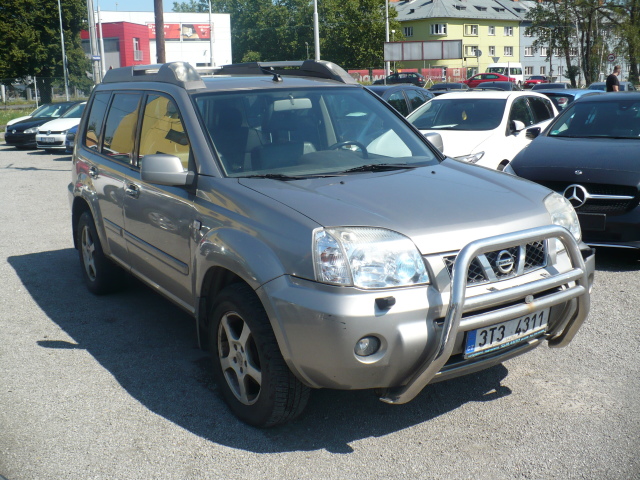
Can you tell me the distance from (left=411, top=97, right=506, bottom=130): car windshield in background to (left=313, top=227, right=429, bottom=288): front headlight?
6.97 metres

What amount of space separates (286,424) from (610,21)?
189 ft

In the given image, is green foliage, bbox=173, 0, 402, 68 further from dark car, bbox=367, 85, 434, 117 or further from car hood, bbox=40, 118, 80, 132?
dark car, bbox=367, 85, 434, 117

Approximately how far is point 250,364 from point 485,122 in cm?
718

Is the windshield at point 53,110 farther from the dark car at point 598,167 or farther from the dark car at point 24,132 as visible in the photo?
the dark car at point 598,167

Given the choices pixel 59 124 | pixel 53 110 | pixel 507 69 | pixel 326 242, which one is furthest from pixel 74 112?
pixel 507 69

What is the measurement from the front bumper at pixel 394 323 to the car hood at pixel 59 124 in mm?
17818

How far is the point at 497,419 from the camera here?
3.71 meters

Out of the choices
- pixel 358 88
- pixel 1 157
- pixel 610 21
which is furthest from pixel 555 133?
pixel 610 21

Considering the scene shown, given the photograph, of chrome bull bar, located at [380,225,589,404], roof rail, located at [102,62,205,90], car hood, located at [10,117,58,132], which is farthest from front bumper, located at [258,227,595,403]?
car hood, located at [10,117,58,132]

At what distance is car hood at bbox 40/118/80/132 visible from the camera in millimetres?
19516

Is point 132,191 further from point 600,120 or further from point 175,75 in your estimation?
point 600,120

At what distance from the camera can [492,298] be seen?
3.20 m

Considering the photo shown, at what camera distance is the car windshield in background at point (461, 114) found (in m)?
9.91

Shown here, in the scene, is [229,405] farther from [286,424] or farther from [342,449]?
[342,449]
